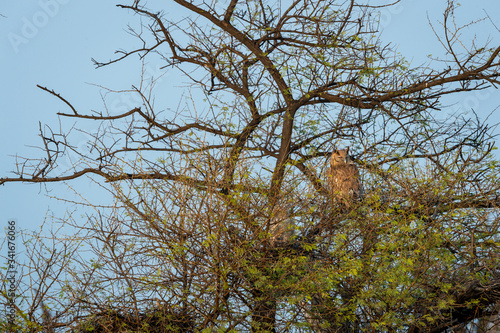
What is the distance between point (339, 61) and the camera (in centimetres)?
675

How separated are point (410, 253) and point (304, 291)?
4.12ft

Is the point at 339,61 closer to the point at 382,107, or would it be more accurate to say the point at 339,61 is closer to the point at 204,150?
the point at 382,107

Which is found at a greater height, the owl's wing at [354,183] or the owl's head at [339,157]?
the owl's head at [339,157]

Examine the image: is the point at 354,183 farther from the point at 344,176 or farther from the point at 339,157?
the point at 339,157

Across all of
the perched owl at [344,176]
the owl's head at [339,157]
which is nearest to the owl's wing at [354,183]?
the perched owl at [344,176]

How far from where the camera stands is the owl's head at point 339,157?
6.63 m

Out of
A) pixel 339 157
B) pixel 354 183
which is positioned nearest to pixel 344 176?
pixel 354 183

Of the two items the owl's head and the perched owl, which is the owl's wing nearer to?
the perched owl

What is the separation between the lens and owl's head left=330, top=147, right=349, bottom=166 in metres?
6.63

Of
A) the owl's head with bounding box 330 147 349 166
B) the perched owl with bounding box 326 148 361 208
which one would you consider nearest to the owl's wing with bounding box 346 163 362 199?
the perched owl with bounding box 326 148 361 208

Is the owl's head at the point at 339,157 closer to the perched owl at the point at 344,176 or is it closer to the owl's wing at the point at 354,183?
the perched owl at the point at 344,176

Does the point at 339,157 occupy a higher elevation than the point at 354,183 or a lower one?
higher

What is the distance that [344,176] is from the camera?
6.49m

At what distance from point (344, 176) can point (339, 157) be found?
1.06 ft
